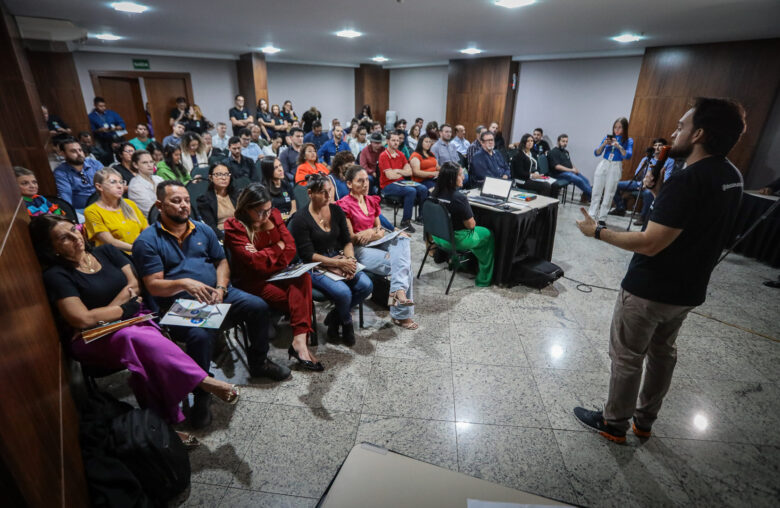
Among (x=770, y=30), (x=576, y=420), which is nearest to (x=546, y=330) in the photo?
(x=576, y=420)

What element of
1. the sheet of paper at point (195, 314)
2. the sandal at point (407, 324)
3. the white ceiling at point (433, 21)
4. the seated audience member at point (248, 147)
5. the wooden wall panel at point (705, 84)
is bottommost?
the sandal at point (407, 324)

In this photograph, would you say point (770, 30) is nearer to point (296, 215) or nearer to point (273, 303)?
point (296, 215)

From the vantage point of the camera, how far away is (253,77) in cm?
1007

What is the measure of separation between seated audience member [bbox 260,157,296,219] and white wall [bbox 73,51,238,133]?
27.6 ft

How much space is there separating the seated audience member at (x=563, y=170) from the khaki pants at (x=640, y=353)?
563cm

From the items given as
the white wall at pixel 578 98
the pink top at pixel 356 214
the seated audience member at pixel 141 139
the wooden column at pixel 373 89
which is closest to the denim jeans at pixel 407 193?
the pink top at pixel 356 214

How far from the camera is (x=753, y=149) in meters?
6.10

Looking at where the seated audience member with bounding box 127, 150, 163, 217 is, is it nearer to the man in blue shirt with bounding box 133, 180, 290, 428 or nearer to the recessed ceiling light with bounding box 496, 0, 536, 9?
the man in blue shirt with bounding box 133, 180, 290, 428

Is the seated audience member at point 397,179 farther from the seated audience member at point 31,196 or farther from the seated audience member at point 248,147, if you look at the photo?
the seated audience member at point 31,196

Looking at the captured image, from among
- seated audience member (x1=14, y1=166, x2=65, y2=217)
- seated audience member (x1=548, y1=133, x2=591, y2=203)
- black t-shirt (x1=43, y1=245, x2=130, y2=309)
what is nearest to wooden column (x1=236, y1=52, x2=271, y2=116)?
seated audience member (x1=548, y1=133, x2=591, y2=203)

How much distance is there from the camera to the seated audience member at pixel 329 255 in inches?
112

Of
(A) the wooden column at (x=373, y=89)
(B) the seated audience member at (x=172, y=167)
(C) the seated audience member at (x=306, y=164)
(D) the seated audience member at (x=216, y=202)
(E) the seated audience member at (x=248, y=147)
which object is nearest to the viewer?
(D) the seated audience member at (x=216, y=202)

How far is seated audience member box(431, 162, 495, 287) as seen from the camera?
363cm

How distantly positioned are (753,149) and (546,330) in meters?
5.86
